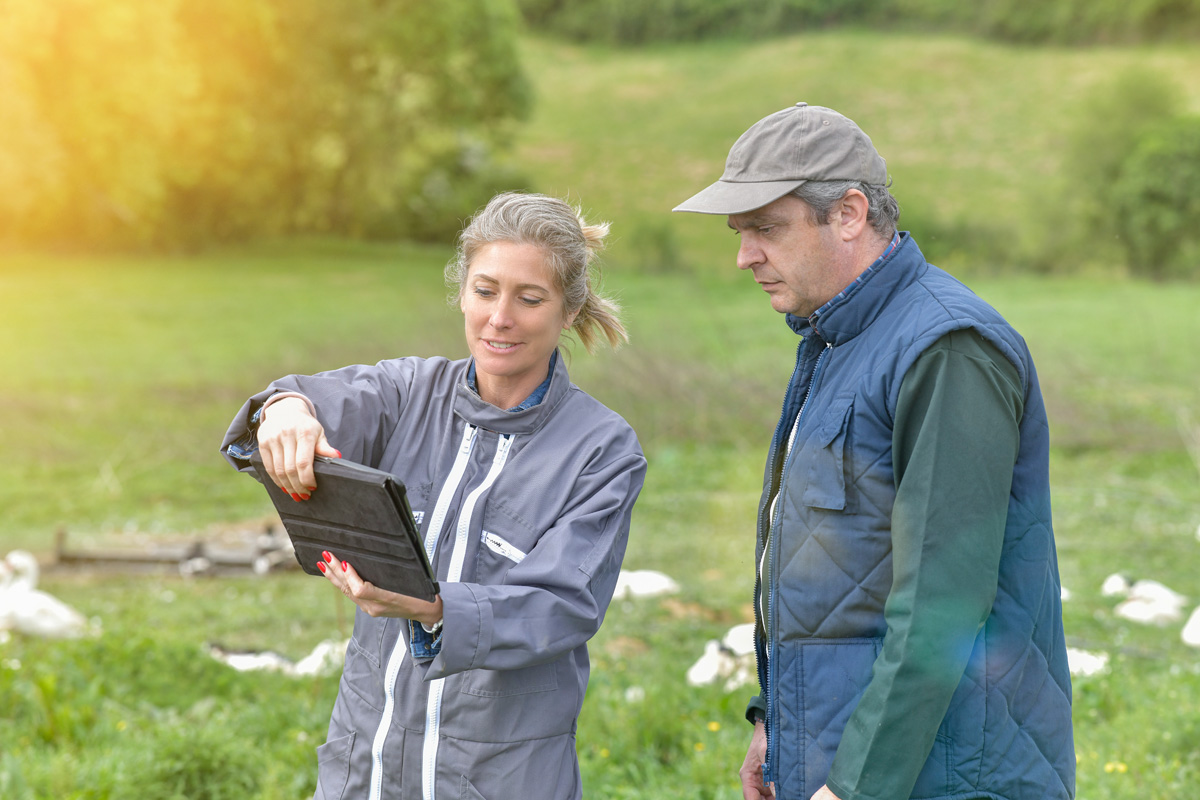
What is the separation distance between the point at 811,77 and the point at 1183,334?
2877cm

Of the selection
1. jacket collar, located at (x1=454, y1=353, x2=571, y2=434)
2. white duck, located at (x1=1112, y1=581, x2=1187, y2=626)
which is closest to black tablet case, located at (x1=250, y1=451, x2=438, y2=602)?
jacket collar, located at (x1=454, y1=353, x2=571, y2=434)

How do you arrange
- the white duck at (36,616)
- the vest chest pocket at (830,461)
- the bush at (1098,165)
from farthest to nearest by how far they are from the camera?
1. the bush at (1098,165)
2. the white duck at (36,616)
3. the vest chest pocket at (830,461)

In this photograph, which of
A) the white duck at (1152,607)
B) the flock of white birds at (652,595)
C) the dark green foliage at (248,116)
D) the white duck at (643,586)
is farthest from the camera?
the dark green foliage at (248,116)

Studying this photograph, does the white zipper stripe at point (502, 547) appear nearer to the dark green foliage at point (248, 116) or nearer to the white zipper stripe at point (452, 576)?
the white zipper stripe at point (452, 576)

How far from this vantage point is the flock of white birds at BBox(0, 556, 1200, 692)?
4.98 meters

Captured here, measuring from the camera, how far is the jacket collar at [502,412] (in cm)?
198

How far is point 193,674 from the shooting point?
5.01 metres

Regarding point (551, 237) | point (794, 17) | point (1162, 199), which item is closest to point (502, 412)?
point (551, 237)

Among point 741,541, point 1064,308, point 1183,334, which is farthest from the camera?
point 1064,308

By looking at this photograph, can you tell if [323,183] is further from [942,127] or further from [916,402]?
[916,402]

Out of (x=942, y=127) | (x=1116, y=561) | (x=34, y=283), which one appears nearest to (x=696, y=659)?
(x=1116, y=561)

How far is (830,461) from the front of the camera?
5.74 ft

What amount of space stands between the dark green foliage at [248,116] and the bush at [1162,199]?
59.4 feet

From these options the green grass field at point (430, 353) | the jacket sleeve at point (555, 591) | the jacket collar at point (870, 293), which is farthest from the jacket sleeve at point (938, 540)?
the green grass field at point (430, 353)
